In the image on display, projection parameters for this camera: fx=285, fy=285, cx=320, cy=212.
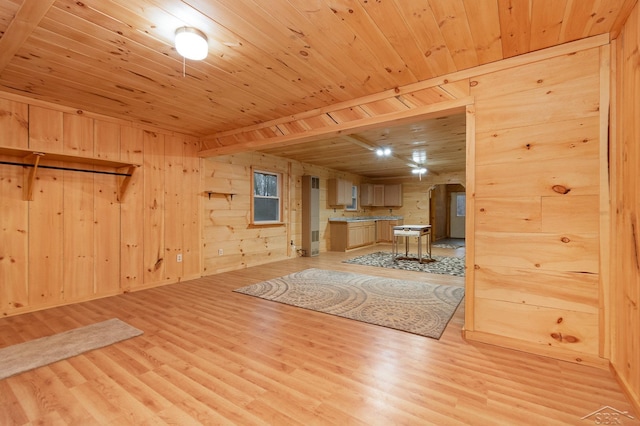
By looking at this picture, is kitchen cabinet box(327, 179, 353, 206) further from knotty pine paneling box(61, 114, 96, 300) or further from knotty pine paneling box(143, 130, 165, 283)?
knotty pine paneling box(61, 114, 96, 300)

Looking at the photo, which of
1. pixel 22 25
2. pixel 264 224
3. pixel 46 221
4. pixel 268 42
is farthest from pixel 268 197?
pixel 22 25

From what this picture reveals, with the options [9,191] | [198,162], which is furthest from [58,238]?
[198,162]

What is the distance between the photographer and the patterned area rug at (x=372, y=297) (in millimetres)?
2750

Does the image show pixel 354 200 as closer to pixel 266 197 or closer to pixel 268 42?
pixel 266 197

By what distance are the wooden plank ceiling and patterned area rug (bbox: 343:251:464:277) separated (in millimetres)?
3374

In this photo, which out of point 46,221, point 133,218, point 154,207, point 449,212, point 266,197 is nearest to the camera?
point 46,221

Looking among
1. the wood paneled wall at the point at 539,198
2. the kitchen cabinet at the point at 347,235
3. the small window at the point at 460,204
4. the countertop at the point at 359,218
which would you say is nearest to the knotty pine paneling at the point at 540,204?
the wood paneled wall at the point at 539,198

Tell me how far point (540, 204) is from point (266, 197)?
4.67 m

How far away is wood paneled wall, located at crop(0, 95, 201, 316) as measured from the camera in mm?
2938

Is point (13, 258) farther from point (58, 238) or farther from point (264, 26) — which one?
point (264, 26)

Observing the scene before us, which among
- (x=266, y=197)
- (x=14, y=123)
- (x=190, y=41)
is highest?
(x=190, y=41)

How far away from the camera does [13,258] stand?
2.92m

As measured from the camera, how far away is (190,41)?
1.84m

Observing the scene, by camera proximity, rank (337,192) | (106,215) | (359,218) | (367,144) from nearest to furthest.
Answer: (106,215) → (367,144) → (337,192) → (359,218)
